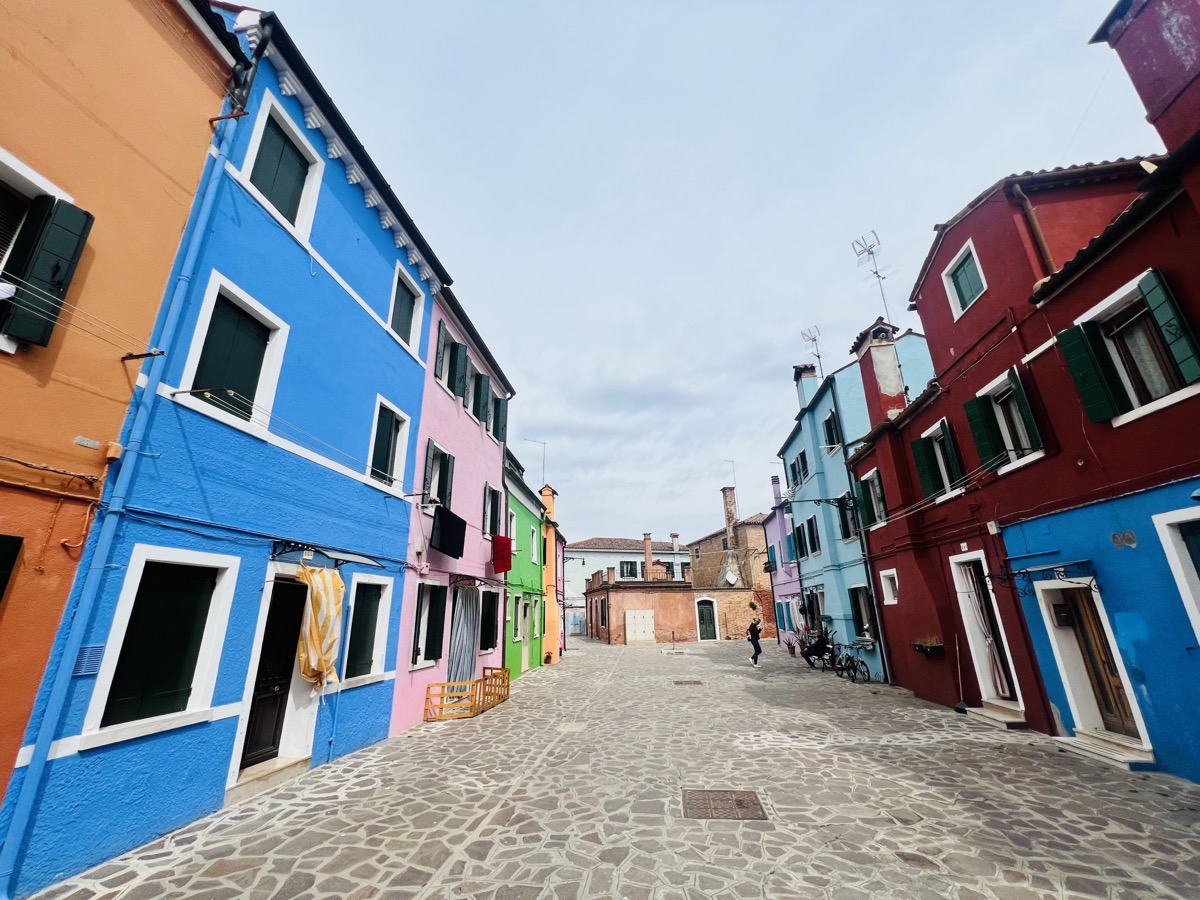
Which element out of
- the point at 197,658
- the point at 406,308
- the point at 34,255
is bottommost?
the point at 197,658

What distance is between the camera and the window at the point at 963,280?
937 centimetres

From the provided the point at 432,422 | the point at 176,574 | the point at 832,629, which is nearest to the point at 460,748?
the point at 176,574

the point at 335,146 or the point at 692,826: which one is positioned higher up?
the point at 335,146

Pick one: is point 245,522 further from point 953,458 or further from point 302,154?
point 953,458

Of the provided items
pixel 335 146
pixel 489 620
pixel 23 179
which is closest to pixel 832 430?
pixel 489 620

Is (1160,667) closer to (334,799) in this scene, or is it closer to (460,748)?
(460,748)

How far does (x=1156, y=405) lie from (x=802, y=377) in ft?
49.8

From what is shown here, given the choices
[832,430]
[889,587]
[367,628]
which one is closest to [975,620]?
[889,587]

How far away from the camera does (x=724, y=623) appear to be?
3381 cm

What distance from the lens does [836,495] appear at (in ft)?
56.9

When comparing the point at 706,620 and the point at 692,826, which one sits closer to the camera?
the point at 692,826

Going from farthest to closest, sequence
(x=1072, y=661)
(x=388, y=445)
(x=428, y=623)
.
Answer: (x=428, y=623) → (x=388, y=445) → (x=1072, y=661)

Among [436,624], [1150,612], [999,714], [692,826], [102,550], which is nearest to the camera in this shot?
[102,550]

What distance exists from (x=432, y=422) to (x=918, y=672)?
43.7 feet
